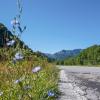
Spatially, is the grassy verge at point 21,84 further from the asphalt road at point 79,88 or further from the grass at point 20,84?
the asphalt road at point 79,88

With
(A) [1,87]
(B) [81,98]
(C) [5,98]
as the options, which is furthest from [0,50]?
(B) [81,98]

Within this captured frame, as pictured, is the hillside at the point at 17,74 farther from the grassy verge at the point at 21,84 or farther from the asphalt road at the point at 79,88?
the asphalt road at the point at 79,88

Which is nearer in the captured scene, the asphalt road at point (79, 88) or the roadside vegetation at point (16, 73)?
the roadside vegetation at point (16, 73)

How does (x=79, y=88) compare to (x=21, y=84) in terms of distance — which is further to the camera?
(x=79, y=88)

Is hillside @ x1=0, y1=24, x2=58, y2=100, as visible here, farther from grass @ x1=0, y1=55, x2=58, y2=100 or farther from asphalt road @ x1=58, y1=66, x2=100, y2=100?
asphalt road @ x1=58, y1=66, x2=100, y2=100

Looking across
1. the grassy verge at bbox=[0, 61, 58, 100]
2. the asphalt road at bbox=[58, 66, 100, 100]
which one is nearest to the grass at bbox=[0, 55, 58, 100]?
the grassy verge at bbox=[0, 61, 58, 100]

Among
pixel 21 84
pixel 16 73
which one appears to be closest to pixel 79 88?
pixel 16 73

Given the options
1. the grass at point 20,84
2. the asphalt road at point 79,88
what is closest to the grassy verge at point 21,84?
the grass at point 20,84

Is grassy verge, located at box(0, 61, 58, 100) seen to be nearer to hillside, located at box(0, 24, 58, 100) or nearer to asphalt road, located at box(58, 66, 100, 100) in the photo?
hillside, located at box(0, 24, 58, 100)

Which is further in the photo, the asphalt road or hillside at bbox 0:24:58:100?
the asphalt road

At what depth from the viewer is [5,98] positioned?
18.5 feet

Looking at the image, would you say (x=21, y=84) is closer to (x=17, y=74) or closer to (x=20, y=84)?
(x=20, y=84)

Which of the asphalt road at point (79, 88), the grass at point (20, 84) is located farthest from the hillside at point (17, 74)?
the asphalt road at point (79, 88)

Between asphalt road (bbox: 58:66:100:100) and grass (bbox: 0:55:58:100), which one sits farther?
asphalt road (bbox: 58:66:100:100)
